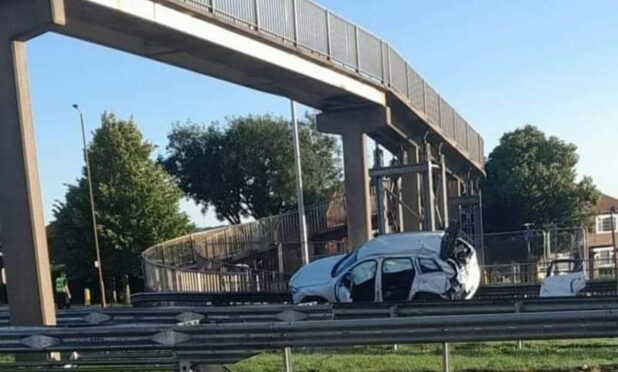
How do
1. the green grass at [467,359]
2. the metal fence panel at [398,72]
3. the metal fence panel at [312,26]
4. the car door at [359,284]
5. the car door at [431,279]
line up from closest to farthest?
1. the green grass at [467,359]
2. the car door at [431,279]
3. the car door at [359,284]
4. the metal fence panel at [312,26]
5. the metal fence panel at [398,72]

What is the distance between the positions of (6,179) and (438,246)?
8782 mm

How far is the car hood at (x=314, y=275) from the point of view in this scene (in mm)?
17312

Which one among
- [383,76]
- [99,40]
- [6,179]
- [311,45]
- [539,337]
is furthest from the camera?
[383,76]

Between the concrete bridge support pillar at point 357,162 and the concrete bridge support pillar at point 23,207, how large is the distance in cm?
1137

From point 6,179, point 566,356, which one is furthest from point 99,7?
point 566,356

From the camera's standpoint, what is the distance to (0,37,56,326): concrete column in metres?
12.2

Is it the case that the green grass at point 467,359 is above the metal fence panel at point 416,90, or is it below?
below

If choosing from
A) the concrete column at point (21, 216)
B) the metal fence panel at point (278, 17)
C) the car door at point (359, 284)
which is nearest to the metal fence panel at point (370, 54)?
the metal fence panel at point (278, 17)

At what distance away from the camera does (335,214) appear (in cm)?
4347

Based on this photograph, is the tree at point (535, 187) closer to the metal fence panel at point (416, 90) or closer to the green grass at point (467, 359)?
the metal fence panel at point (416, 90)

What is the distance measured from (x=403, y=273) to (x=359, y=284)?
962 millimetres

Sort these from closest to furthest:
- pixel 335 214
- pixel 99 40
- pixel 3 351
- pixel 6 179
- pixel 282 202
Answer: pixel 3 351, pixel 6 179, pixel 99 40, pixel 335 214, pixel 282 202

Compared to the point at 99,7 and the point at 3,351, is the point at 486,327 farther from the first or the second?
the point at 99,7

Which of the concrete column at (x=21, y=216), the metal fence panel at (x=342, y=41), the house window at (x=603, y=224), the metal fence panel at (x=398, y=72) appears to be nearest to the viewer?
the concrete column at (x=21, y=216)
